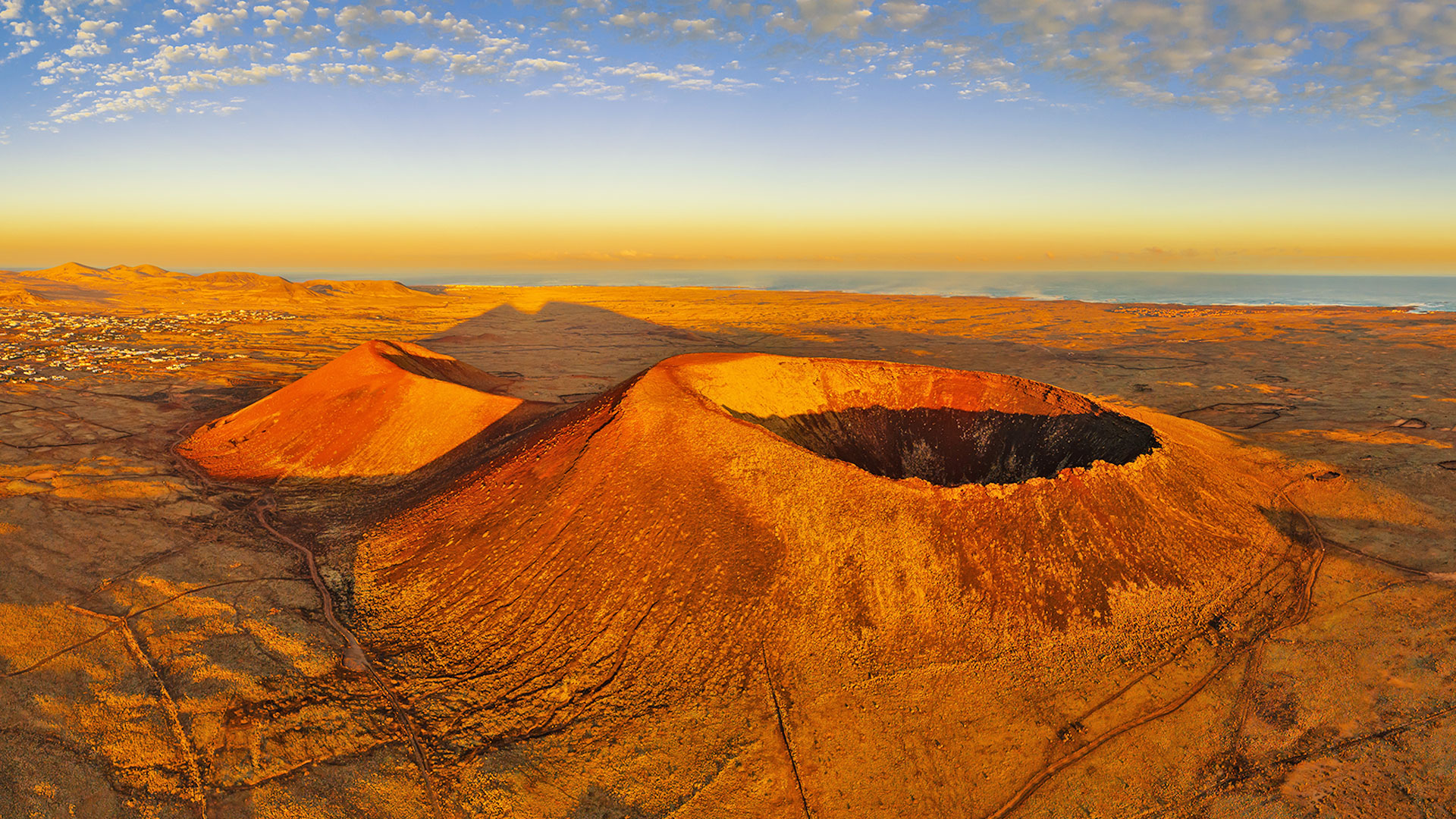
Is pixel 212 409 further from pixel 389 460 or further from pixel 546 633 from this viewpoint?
pixel 546 633

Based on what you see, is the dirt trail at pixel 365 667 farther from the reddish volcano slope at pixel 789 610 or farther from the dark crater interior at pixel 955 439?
the dark crater interior at pixel 955 439

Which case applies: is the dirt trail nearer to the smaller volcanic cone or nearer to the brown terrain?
the brown terrain

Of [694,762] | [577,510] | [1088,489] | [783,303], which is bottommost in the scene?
[694,762]

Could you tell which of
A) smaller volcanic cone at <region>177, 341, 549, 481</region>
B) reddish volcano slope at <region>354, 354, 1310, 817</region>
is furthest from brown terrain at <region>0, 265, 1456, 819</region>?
smaller volcanic cone at <region>177, 341, 549, 481</region>

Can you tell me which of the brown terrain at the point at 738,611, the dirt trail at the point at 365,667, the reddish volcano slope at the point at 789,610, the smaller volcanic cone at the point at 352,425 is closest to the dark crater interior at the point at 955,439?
the brown terrain at the point at 738,611

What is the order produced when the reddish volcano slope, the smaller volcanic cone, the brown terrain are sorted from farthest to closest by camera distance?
the smaller volcanic cone < the reddish volcano slope < the brown terrain

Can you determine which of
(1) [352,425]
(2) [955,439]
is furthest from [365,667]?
(2) [955,439]

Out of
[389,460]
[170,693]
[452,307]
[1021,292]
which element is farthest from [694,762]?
[1021,292]
